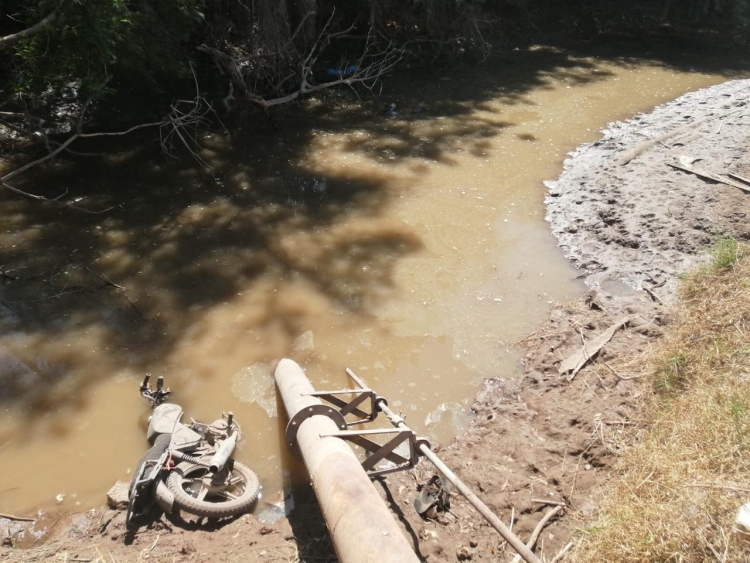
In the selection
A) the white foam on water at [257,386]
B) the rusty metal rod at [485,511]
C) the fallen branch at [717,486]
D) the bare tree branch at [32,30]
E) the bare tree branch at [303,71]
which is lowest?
the white foam on water at [257,386]

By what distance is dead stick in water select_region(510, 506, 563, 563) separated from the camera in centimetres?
334

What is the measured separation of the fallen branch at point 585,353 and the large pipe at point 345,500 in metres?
2.29

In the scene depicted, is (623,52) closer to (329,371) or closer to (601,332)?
(601,332)

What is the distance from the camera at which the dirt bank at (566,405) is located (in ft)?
11.6

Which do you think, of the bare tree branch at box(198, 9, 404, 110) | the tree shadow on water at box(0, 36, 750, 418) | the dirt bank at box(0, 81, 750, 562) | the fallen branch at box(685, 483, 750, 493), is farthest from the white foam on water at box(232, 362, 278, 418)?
the bare tree branch at box(198, 9, 404, 110)

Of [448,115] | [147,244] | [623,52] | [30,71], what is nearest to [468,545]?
[147,244]

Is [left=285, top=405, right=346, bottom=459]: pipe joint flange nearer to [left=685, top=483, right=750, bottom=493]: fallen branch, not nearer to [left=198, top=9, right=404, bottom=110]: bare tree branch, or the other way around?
[left=685, top=483, right=750, bottom=493]: fallen branch

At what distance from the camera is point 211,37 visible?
33.1 ft

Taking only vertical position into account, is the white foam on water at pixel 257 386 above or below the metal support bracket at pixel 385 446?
below

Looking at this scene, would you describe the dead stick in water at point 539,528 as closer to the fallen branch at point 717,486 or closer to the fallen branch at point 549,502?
the fallen branch at point 549,502

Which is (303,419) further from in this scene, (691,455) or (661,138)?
(661,138)

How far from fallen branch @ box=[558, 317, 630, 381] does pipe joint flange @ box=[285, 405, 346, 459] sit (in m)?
2.17

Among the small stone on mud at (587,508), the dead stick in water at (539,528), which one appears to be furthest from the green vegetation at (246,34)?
the small stone on mud at (587,508)

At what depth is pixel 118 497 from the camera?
12.7ft
